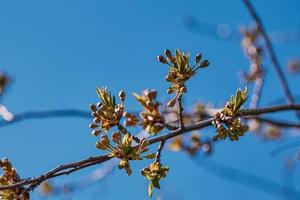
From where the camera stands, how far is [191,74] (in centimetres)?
192

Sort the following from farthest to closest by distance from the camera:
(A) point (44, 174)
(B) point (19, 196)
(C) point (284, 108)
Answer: (C) point (284, 108) → (B) point (19, 196) → (A) point (44, 174)

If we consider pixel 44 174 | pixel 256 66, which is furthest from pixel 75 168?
pixel 256 66

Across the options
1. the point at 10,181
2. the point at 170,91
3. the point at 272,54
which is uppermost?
the point at 272,54

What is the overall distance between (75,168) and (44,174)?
0.11 metres

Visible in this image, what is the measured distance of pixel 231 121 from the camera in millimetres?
1975

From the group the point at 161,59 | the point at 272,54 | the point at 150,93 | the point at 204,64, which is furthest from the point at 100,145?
the point at 272,54

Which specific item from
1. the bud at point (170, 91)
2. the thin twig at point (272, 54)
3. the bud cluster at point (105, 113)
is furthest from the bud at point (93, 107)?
the thin twig at point (272, 54)

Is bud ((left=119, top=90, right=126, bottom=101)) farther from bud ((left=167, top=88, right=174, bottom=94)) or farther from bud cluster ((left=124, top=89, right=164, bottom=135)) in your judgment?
bud ((left=167, top=88, right=174, bottom=94))

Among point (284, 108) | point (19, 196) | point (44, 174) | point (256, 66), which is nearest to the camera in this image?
point (44, 174)

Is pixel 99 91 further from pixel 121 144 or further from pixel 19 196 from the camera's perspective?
pixel 19 196

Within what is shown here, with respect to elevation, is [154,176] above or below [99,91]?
below

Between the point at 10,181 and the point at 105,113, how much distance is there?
44 centimetres

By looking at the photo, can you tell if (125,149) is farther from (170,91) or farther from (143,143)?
(170,91)

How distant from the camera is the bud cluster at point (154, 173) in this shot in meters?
1.90
